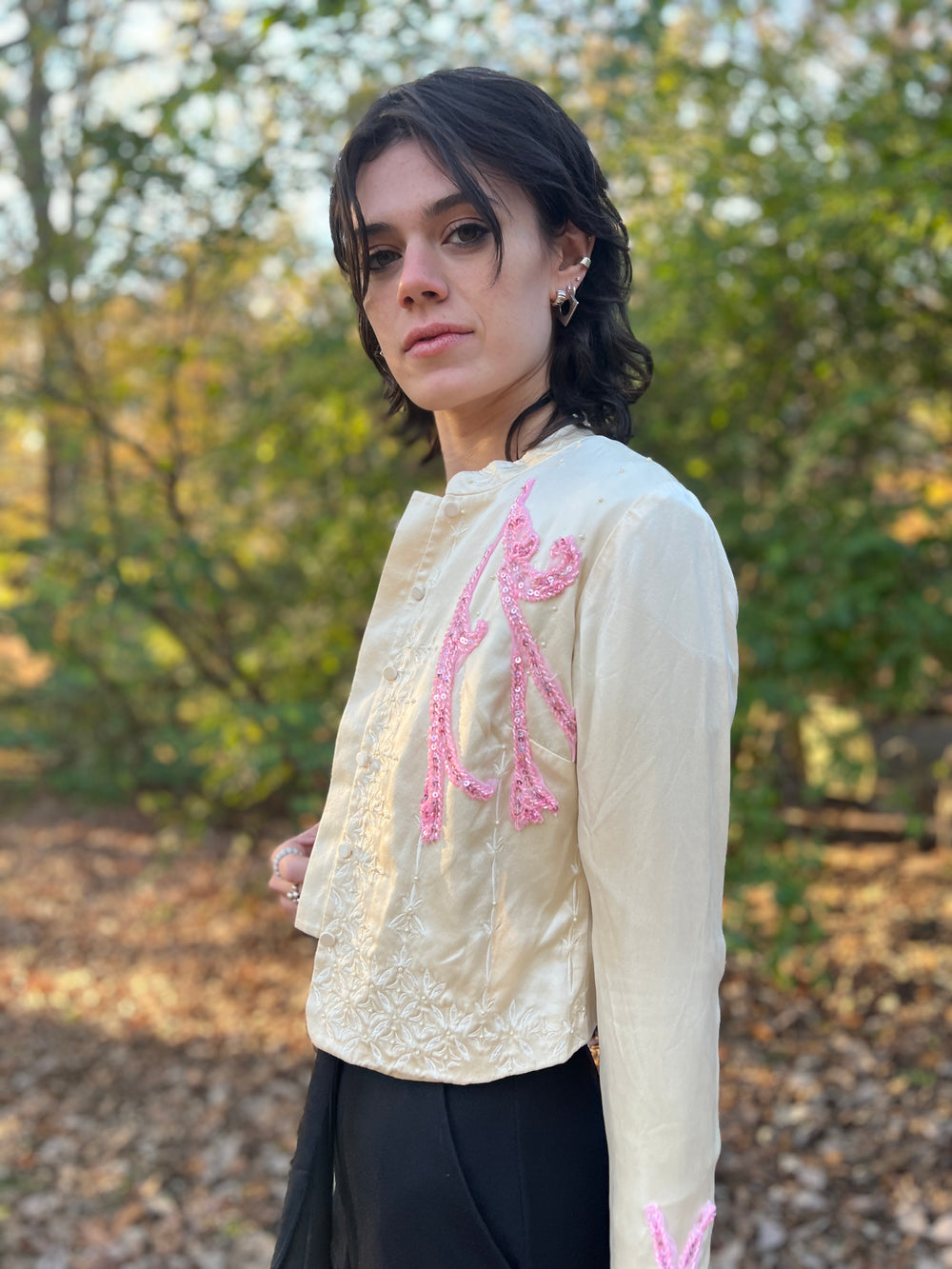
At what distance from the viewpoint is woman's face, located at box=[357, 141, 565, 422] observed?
1195 mm

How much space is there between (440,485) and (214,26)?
172 centimetres

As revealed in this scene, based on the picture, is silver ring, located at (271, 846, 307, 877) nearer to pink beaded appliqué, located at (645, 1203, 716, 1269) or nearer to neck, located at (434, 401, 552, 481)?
neck, located at (434, 401, 552, 481)

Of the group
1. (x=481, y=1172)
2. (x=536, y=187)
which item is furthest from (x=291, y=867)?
(x=536, y=187)

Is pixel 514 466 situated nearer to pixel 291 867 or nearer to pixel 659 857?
pixel 659 857

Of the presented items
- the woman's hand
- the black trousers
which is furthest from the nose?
the black trousers

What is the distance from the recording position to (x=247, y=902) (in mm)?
5293

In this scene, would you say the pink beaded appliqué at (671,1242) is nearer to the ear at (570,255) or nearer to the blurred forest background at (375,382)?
the ear at (570,255)

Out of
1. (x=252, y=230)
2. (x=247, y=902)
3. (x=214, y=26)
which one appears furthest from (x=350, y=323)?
(x=247, y=902)

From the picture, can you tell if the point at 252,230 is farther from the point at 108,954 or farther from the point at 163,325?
the point at 108,954

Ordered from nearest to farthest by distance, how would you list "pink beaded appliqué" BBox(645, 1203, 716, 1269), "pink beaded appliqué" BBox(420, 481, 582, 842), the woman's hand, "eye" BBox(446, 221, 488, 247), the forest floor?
"pink beaded appliqué" BBox(645, 1203, 716, 1269) < "pink beaded appliqué" BBox(420, 481, 582, 842) < "eye" BBox(446, 221, 488, 247) < the woman's hand < the forest floor

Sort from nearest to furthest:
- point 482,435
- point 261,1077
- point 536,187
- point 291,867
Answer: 1. point 536,187
2. point 482,435
3. point 291,867
4. point 261,1077

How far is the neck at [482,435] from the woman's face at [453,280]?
0.15 ft

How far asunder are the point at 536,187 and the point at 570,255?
109 mm

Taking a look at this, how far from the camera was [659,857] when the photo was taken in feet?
3.34
